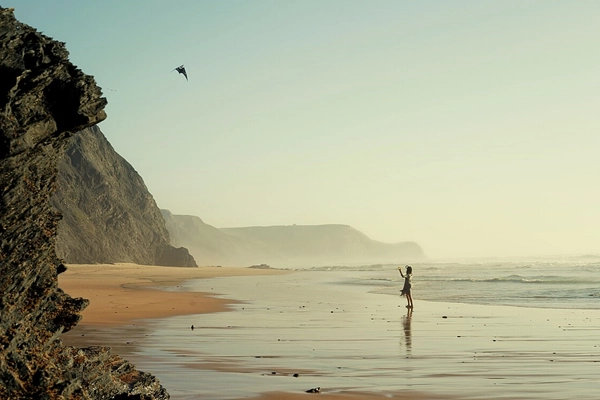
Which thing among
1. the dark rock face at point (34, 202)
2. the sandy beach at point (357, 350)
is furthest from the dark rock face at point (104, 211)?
the dark rock face at point (34, 202)

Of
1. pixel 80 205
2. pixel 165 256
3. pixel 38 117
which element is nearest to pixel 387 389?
pixel 38 117

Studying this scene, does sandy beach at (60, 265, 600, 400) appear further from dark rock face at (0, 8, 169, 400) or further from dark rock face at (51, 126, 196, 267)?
dark rock face at (51, 126, 196, 267)

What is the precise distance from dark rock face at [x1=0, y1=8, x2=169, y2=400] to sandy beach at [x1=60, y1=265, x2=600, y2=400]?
2339 mm

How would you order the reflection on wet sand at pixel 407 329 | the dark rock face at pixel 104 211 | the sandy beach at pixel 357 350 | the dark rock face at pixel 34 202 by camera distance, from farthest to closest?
the dark rock face at pixel 104 211 → the reflection on wet sand at pixel 407 329 → the sandy beach at pixel 357 350 → the dark rock face at pixel 34 202

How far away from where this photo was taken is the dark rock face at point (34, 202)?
5309 mm

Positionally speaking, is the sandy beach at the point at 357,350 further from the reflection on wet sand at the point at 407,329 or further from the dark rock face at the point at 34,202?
the dark rock face at the point at 34,202

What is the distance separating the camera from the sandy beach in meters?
8.74

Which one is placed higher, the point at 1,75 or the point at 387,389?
the point at 1,75

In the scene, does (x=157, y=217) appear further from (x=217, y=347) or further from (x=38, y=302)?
(x=38, y=302)

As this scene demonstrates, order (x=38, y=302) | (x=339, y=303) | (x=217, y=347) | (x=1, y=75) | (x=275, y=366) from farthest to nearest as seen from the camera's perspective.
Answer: (x=339, y=303), (x=217, y=347), (x=275, y=366), (x=38, y=302), (x=1, y=75)

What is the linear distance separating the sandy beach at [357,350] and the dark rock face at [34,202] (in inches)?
92.1

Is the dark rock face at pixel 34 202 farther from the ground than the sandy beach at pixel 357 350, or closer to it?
farther from the ground

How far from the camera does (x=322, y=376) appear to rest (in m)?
9.61

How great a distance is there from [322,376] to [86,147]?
74.1m
